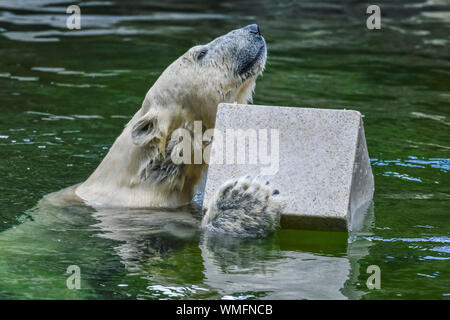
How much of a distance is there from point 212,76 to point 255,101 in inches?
114

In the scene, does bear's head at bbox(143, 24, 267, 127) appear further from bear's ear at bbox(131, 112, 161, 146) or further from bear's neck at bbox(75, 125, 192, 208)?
bear's neck at bbox(75, 125, 192, 208)

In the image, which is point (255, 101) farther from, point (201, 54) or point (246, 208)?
point (246, 208)

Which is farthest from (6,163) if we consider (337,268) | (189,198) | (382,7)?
(382,7)

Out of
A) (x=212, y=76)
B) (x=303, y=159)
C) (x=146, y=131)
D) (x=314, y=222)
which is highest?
(x=212, y=76)

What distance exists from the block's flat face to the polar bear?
1.33 feet

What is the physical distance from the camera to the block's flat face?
4.62 meters

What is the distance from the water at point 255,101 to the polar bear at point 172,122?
15 cm

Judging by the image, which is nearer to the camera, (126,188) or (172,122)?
(172,122)

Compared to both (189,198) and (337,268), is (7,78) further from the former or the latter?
(337,268)

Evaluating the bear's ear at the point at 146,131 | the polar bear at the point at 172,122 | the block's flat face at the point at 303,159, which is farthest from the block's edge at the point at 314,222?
the bear's ear at the point at 146,131

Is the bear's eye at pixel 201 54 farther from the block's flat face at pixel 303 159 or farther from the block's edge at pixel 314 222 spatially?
the block's edge at pixel 314 222

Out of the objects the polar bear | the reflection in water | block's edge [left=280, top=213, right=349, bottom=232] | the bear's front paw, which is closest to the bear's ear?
the polar bear

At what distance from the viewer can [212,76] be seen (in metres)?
5.36

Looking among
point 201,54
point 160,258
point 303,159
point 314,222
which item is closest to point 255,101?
point 201,54
